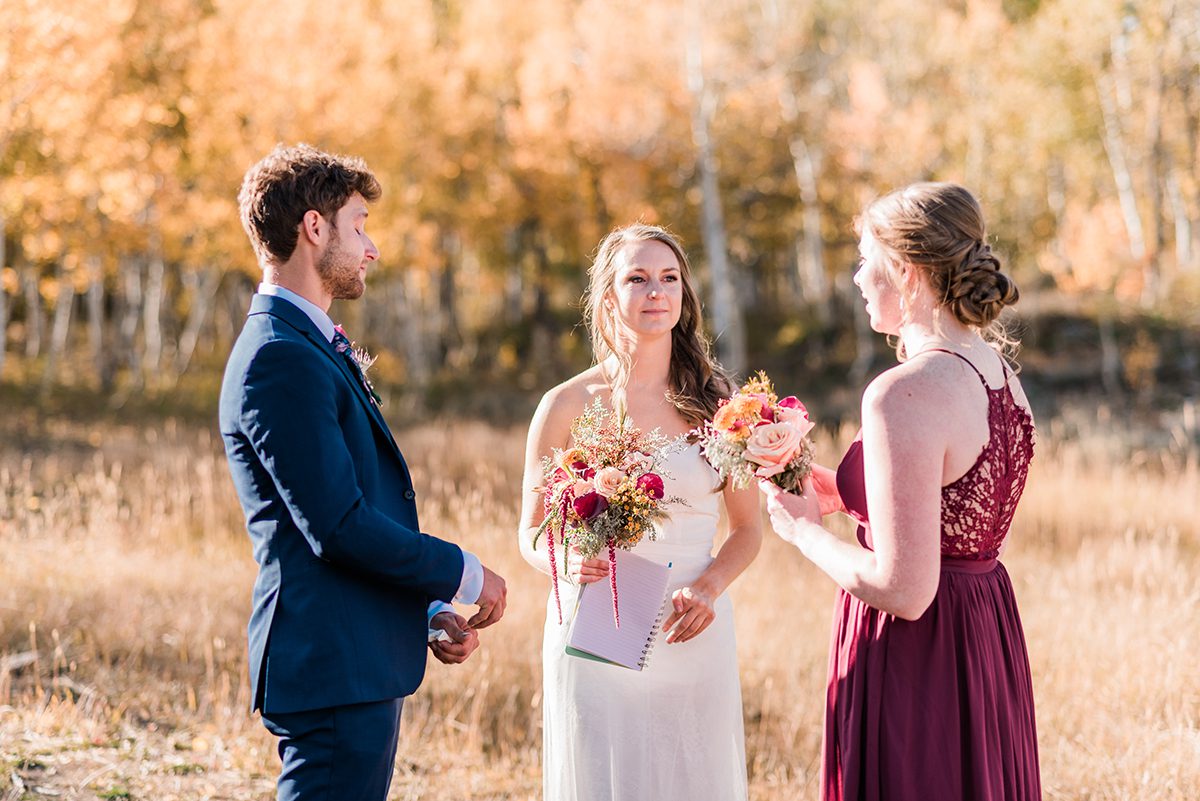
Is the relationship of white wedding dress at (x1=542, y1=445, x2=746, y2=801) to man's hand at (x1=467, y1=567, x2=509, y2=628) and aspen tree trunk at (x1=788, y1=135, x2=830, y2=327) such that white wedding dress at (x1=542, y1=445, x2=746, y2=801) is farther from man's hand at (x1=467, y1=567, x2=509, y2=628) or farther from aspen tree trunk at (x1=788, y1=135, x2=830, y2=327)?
aspen tree trunk at (x1=788, y1=135, x2=830, y2=327)

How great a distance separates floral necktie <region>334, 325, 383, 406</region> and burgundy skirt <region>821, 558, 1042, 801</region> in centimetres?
137

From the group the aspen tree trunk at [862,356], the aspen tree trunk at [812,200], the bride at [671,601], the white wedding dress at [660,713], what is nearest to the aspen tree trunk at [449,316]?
the aspen tree trunk at [812,200]

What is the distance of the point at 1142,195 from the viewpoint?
29719mm

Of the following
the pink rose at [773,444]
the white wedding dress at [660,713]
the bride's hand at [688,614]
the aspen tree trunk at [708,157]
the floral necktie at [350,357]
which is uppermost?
the aspen tree trunk at [708,157]

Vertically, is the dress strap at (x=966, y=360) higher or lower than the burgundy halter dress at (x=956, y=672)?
higher

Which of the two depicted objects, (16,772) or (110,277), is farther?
(110,277)

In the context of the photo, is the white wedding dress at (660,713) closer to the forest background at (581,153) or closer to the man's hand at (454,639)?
the man's hand at (454,639)

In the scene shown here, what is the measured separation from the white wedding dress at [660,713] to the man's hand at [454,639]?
508 mm

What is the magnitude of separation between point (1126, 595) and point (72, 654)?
5830mm

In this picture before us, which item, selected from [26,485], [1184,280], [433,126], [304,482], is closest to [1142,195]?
[1184,280]

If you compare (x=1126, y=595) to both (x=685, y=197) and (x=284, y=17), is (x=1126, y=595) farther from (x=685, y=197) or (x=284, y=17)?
(x=685, y=197)

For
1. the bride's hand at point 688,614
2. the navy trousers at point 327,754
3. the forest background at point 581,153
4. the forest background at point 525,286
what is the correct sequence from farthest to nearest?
1. the forest background at point 581,153
2. the forest background at point 525,286
3. the bride's hand at point 688,614
4. the navy trousers at point 327,754

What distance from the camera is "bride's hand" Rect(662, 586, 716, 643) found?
322 centimetres

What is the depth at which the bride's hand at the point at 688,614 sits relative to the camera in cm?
322
